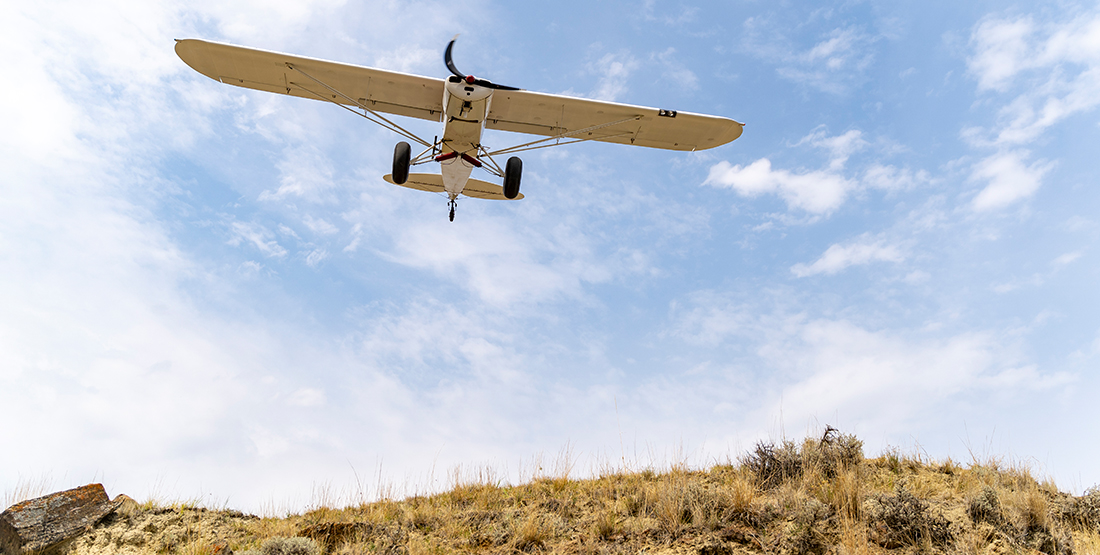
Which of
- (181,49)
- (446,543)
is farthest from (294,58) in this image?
(446,543)

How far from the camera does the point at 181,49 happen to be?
13.2 meters

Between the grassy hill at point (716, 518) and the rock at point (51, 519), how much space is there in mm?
211

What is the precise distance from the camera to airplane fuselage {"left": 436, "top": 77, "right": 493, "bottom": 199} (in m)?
13.1

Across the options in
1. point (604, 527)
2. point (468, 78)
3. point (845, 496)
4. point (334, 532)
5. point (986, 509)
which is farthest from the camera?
point (468, 78)

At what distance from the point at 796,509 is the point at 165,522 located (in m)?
8.10

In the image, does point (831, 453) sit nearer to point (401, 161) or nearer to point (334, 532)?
point (334, 532)

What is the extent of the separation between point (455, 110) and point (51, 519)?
10.2 metres

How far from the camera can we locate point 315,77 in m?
14.3

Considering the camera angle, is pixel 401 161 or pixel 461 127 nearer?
pixel 401 161

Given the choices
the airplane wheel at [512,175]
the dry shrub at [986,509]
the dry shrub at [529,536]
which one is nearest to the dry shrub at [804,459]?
the dry shrub at [986,509]

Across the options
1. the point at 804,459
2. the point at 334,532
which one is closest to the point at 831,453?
the point at 804,459

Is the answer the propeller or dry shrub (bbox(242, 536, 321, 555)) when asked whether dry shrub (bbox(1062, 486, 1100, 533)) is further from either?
the propeller

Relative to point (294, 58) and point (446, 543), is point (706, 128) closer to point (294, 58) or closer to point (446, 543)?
point (294, 58)

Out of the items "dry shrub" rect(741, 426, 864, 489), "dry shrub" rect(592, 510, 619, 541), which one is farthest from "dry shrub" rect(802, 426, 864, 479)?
"dry shrub" rect(592, 510, 619, 541)
